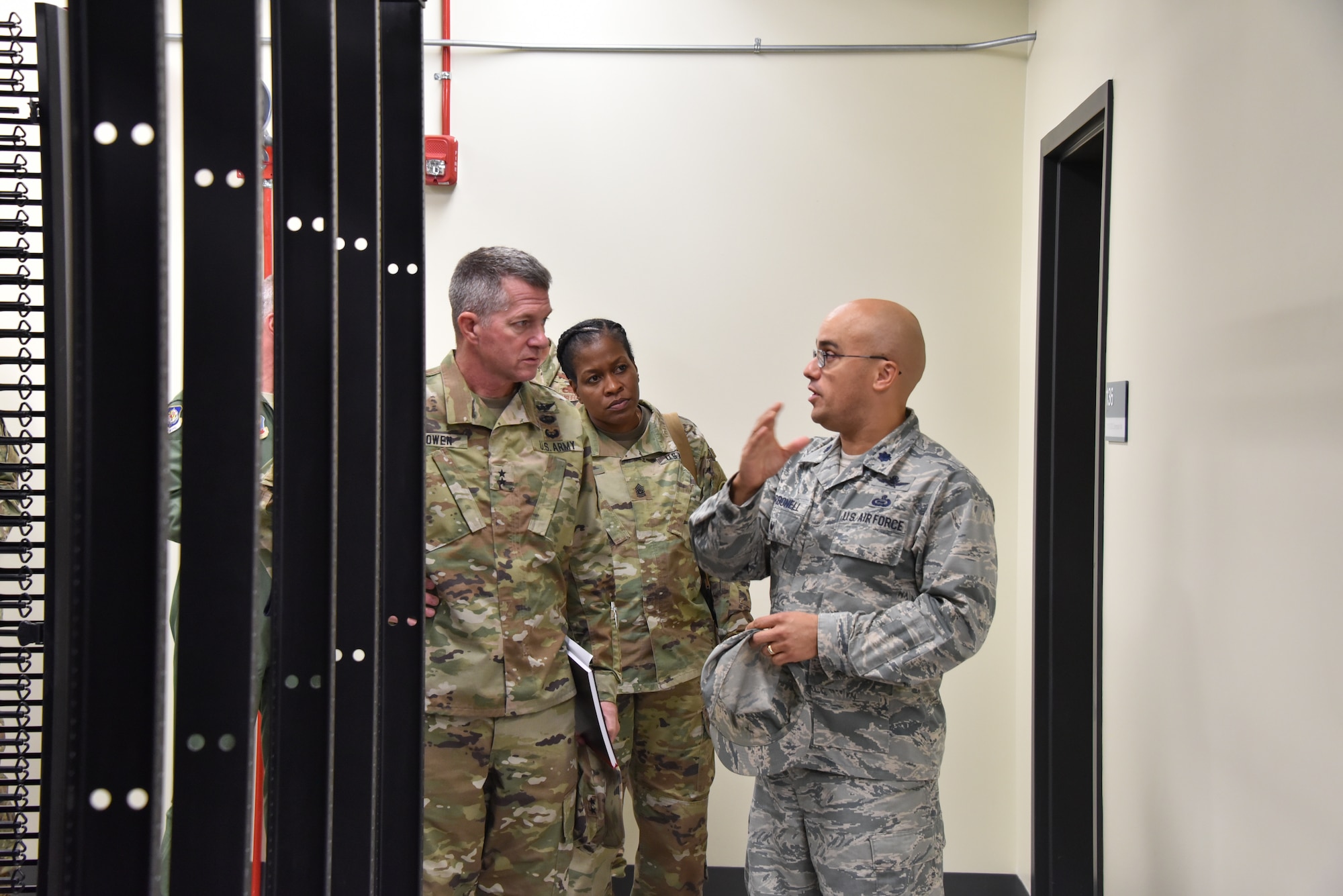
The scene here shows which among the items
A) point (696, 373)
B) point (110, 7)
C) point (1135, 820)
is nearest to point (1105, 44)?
point (696, 373)

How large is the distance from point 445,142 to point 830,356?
5.67 ft

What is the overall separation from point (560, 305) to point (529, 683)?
144cm

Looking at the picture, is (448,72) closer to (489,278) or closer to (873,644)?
(489,278)

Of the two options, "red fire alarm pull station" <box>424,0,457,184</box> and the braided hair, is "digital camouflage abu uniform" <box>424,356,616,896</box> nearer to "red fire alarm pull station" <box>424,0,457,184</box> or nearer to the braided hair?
the braided hair

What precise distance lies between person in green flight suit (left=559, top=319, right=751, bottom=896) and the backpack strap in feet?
0.24

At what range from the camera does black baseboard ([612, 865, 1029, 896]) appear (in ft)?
9.74

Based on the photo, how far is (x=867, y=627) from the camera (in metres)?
1.64

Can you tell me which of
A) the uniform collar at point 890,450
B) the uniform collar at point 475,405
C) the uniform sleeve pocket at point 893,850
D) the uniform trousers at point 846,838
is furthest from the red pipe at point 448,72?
the uniform sleeve pocket at point 893,850

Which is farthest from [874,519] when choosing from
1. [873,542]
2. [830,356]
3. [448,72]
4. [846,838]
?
[448,72]

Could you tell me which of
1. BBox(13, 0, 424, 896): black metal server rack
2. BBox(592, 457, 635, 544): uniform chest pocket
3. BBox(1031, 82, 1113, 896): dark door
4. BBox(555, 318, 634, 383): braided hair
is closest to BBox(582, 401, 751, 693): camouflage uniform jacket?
BBox(592, 457, 635, 544): uniform chest pocket

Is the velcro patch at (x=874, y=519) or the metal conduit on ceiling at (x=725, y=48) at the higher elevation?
the metal conduit on ceiling at (x=725, y=48)

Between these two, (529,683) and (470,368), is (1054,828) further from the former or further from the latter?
(470,368)

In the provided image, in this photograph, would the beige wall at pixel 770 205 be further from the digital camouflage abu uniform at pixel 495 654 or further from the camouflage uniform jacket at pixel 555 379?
the digital camouflage abu uniform at pixel 495 654

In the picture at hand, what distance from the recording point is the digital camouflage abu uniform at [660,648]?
247 centimetres
